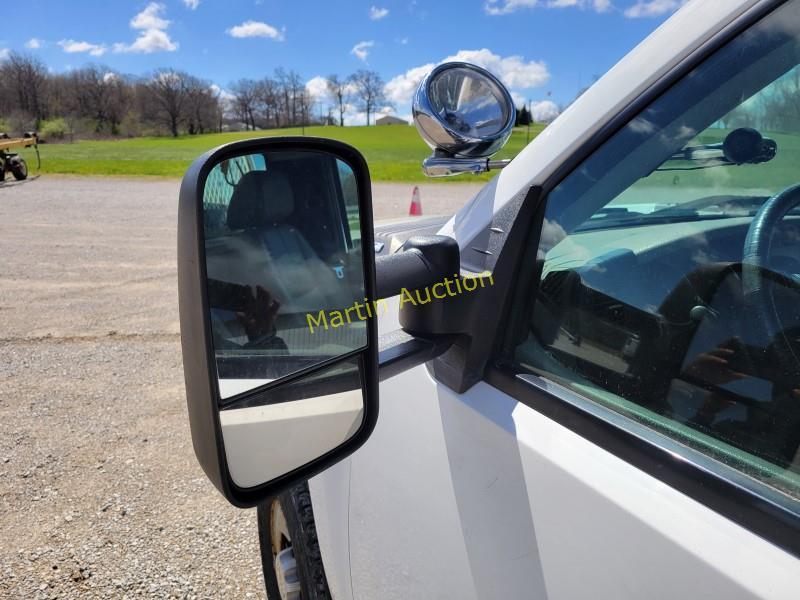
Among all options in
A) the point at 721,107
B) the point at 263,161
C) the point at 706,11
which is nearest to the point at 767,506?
the point at 721,107

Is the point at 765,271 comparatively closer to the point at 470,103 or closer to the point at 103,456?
the point at 470,103

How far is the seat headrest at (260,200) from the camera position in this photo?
1.06 metres

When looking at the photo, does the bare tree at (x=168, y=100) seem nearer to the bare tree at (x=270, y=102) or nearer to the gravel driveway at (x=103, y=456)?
the bare tree at (x=270, y=102)

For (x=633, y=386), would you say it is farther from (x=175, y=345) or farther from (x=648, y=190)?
(x=175, y=345)

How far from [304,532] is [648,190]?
1439mm

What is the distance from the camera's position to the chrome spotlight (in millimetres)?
1720

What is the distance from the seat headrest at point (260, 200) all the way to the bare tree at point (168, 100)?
97.1 m

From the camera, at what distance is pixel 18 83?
83562 mm

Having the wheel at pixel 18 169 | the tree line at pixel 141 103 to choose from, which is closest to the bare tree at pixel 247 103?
the tree line at pixel 141 103

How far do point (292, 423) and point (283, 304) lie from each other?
0.24m

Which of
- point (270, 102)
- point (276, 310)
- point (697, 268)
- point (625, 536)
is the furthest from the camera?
point (270, 102)

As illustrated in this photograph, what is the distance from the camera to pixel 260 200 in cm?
109

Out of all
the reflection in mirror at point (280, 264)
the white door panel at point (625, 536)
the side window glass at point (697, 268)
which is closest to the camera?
the white door panel at point (625, 536)

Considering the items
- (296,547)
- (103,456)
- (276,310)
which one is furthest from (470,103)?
(103,456)
